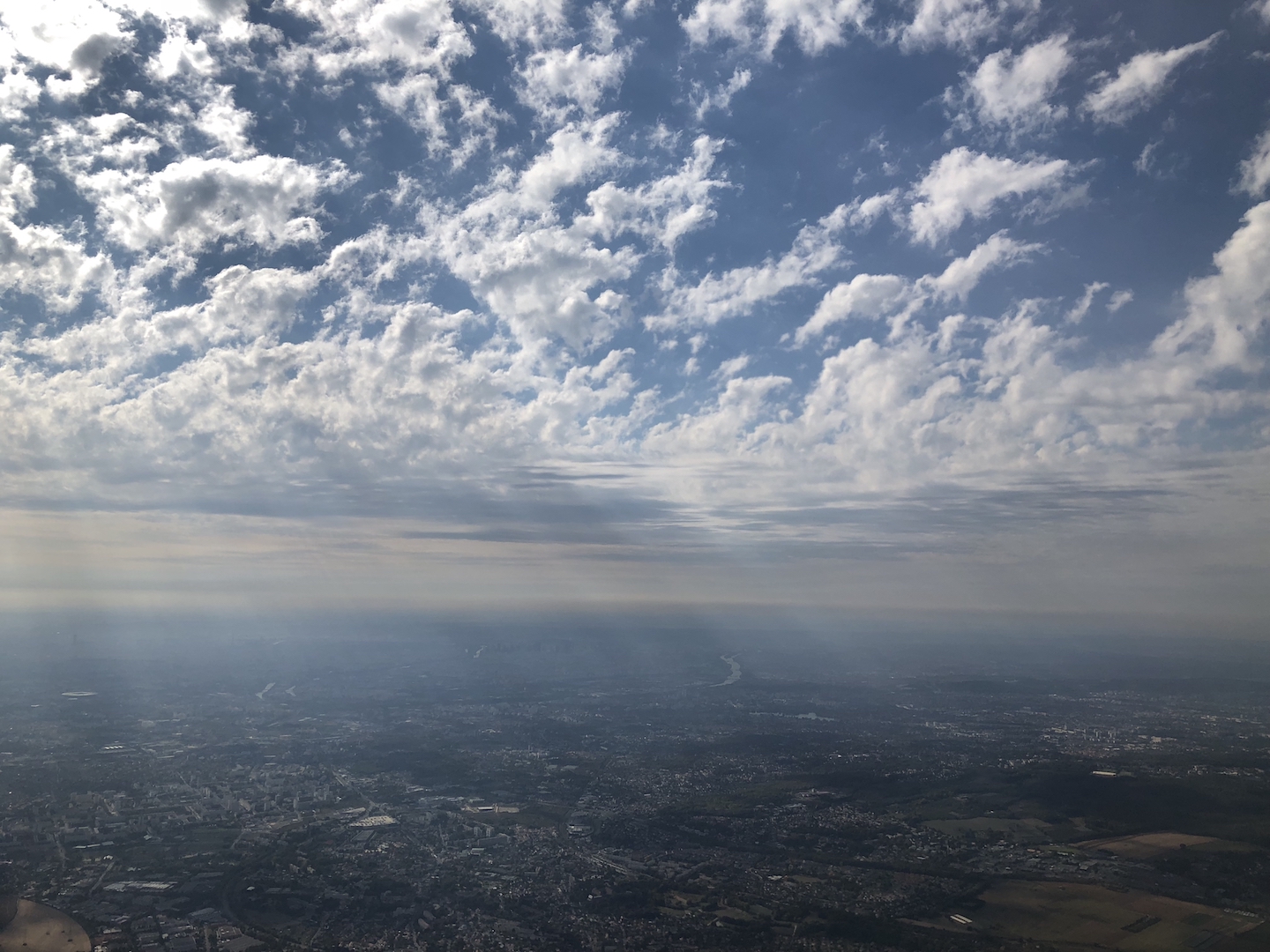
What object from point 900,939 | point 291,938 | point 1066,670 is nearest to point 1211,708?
point 1066,670

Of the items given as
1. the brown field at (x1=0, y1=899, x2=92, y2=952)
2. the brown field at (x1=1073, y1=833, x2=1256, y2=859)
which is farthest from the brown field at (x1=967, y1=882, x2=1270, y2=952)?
the brown field at (x1=0, y1=899, x2=92, y2=952)

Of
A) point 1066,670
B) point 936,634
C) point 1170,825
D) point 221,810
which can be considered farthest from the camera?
point 936,634

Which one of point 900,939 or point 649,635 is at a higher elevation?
point 900,939

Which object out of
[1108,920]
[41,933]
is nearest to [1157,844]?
[1108,920]

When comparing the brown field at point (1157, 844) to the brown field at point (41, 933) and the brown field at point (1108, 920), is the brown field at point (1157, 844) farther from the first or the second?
the brown field at point (41, 933)

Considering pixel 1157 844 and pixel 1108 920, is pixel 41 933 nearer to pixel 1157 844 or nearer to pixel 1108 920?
pixel 1108 920

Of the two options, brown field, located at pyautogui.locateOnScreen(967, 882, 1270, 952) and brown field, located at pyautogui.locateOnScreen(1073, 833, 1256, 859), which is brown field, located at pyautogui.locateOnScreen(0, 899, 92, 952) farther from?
brown field, located at pyautogui.locateOnScreen(1073, 833, 1256, 859)

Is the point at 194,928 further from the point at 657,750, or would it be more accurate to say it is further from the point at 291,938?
the point at 657,750
